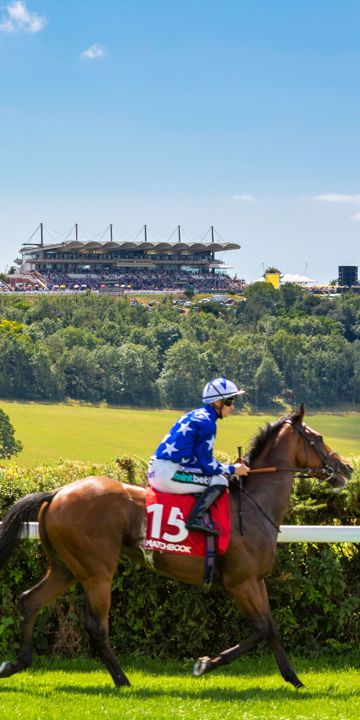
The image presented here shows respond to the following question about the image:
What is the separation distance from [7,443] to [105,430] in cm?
1701

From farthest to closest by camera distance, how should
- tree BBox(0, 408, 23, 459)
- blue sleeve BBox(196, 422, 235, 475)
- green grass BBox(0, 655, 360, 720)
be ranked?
tree BBox(0, 408, 23, 459) → blue sleeve BBox(196, 422, 235, 475) → green grass BBox(0, 655, 360, 720)

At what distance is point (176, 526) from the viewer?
6.38m

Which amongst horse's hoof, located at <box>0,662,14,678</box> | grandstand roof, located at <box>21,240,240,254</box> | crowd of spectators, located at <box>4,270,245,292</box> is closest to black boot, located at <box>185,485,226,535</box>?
horse's hoof, located at <box>0,662,14,678</box>

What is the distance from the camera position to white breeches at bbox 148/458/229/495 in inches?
253

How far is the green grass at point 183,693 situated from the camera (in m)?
5.56

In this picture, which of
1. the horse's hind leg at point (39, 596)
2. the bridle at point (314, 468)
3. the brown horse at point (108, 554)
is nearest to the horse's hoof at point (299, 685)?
the brown horse at point (108, 554)

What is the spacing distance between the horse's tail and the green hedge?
339 millimetres

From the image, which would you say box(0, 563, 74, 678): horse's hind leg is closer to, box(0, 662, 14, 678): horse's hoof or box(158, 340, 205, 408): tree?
box(0, 662, 14, 678): horse's hoof

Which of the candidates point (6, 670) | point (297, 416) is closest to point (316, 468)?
point (297, 416)

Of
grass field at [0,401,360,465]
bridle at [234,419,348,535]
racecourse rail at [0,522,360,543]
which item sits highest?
bridle at [234,419,348,535]

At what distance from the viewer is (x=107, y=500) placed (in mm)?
6348

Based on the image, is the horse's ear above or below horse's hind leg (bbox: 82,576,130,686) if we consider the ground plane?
above

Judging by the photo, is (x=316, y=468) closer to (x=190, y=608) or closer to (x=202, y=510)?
(x=202, y=510)

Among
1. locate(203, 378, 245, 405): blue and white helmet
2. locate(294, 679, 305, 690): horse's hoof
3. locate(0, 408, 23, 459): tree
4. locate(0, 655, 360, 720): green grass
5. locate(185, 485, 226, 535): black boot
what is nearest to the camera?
locate(0, 655, 360, 720): green grass
